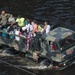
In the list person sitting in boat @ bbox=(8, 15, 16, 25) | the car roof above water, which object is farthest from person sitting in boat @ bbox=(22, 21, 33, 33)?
the car roof above water

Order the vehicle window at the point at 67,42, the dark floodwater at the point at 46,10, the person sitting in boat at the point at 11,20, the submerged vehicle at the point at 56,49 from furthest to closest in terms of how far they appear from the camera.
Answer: the dark floodwater at the point at 46,10
the person sitting in boat at the point at 11,20
the vehicle window at the point at 67,42
the submerged vehicle at the point at 56,49

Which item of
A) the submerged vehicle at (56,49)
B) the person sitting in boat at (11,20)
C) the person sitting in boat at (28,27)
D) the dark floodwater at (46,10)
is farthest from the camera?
the dark floodwater at (46,10)

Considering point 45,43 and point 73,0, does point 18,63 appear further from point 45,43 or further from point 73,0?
point 73,0

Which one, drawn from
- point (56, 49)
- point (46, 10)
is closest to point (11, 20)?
point (56, 49)

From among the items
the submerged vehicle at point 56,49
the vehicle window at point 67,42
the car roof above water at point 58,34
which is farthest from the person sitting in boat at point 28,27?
the vehicle window at point 67,42

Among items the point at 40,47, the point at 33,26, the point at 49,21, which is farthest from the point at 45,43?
the point at 49,21

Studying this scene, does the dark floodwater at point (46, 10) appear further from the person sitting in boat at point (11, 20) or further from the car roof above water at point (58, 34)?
the car roof above water at point (58, 34)

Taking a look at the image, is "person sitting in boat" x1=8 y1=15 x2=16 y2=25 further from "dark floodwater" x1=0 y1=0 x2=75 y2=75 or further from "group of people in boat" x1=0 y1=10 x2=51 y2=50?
"dark floodwater" x1=0 y1=0 x2=75 y2=75

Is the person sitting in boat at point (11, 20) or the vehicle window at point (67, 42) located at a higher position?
the person sitting in boat at point (11, 20)
